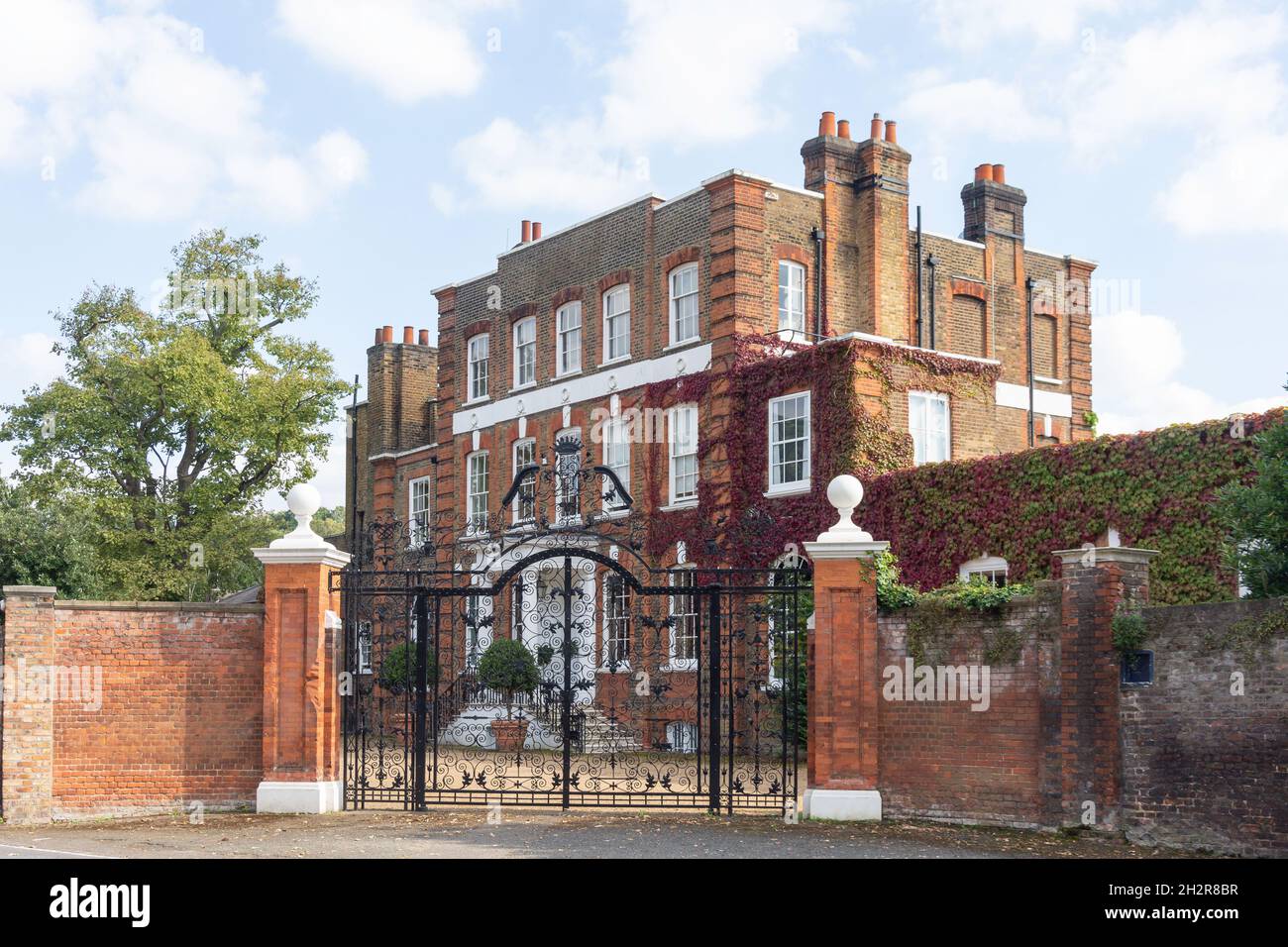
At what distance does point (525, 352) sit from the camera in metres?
33.2

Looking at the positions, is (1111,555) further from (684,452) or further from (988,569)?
(684,452)

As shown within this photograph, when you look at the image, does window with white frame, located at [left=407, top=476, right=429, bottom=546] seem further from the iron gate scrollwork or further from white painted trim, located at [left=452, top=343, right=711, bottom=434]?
the iron gate scrollwork

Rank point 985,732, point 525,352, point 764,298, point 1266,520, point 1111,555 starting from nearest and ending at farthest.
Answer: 1. point 1266,520
2. point 1111,555
3. point 985,732
4. point 764,298
5. point 525,352

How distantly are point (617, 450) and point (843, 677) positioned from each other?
50.8ft

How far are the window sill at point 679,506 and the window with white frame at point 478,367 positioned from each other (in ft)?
25.0

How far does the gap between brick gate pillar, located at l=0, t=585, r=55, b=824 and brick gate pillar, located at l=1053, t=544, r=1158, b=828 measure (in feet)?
34.5

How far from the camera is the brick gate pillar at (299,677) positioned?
1567cm

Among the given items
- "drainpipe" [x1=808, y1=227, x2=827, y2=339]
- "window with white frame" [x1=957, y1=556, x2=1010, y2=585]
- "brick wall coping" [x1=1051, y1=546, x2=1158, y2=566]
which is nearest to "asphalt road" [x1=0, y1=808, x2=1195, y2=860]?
"brick wall coping" [x1=1051, y1=546, x2=1158, y2=566]

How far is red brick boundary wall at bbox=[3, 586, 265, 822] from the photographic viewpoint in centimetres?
1526

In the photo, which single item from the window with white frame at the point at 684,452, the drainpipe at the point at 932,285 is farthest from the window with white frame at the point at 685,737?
the drainpipe at the point at 932,285

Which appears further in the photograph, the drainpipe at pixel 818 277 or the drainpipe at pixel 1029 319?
the drainpipe at pixel 1029 319

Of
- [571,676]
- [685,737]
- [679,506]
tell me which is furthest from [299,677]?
[679,506]

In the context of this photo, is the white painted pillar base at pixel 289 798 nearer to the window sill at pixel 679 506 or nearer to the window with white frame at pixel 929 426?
the window sill at pixel 679 506
